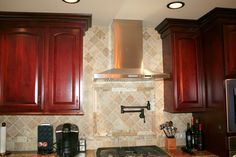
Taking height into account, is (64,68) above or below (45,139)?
above

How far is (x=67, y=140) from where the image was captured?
7.29 feet

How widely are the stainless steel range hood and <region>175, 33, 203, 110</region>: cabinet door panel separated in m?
0.27

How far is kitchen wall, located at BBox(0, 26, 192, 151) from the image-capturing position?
8.50 feet

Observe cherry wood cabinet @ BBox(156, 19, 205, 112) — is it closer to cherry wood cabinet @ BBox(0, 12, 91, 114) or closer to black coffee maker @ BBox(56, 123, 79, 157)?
cherry wood cabinet @ BBox(0, 12, 91, 114)

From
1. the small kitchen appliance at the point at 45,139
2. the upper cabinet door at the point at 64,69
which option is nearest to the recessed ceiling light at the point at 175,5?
the upper cabinet door at the point at 64,69

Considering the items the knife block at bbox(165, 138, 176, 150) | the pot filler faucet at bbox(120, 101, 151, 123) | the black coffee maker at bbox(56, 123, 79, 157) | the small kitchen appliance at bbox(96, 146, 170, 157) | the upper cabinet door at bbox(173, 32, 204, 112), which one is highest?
the upper cabinet door at bbox(173, 32, 204, 112)

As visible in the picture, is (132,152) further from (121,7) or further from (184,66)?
(121,7)

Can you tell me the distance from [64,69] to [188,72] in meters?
1.38

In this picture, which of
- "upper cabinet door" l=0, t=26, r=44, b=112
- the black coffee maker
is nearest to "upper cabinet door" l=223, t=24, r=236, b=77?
the black coffee maker

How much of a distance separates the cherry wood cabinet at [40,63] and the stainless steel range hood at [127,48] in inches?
14.4

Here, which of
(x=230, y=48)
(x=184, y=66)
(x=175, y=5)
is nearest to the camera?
(x=175, y=5)

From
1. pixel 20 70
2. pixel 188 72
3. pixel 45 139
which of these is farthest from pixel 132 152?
pixel 20 70

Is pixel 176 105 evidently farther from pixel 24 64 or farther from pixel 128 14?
pixel 24 64

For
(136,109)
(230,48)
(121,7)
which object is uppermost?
(121,7)
